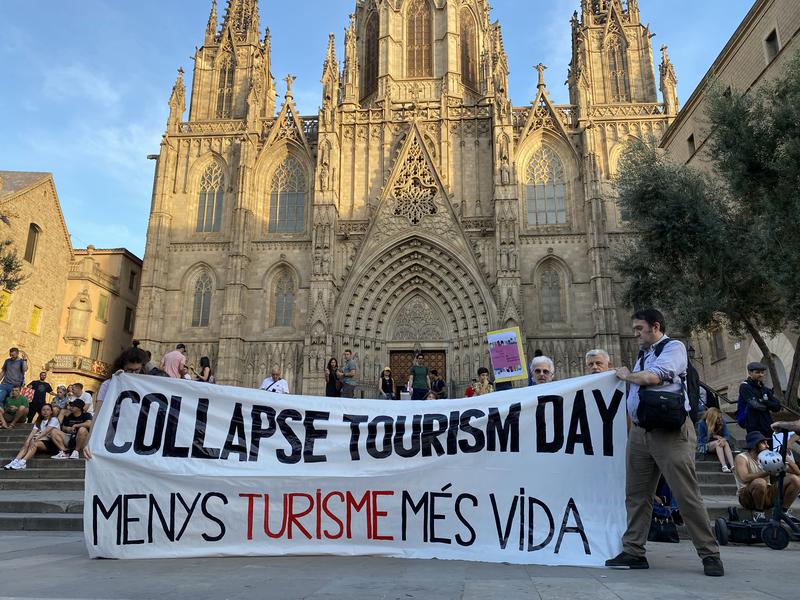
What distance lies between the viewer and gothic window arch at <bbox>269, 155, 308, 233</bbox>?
95.5 feet

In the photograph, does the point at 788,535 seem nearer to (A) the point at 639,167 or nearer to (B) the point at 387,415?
(B) the point at 387,415

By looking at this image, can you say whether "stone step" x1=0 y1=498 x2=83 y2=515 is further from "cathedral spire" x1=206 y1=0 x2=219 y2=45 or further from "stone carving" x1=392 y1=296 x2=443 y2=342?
"cathedral spire" x1=206 y1=0 x2=219 y2=45

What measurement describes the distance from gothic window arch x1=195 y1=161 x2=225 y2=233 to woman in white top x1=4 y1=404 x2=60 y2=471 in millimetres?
18005

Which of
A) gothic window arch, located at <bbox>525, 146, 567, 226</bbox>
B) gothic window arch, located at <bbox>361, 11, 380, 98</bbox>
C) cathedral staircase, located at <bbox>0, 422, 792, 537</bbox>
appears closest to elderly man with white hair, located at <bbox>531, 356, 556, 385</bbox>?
cathedral staircase, located at <bbox>0, 422, 792, 537</bbox>

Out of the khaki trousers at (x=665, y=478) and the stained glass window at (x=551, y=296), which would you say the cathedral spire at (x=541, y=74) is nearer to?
the stained glass window at (x=551, y=296)

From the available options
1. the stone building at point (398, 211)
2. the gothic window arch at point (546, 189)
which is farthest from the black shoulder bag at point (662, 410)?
the gothic window arch at point (546, 189)

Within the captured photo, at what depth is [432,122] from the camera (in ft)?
96.0

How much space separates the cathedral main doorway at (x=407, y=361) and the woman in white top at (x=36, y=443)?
16161mm

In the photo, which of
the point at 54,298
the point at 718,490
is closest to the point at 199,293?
the point at 54,298

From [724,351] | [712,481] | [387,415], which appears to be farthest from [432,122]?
[387,415]

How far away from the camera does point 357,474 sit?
521 centimetres

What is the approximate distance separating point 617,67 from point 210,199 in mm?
23090

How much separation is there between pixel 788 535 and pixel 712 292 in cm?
1015

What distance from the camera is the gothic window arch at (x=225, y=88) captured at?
31.5m
